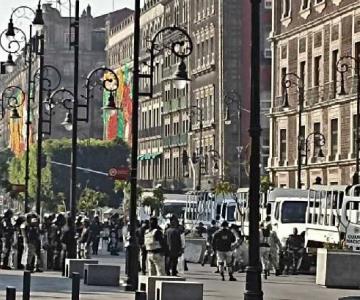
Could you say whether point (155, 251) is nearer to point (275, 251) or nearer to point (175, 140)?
point (275, 251)

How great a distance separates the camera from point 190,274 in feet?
142

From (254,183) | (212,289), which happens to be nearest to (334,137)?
(212,289)

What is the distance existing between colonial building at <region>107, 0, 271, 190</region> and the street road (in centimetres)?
4876

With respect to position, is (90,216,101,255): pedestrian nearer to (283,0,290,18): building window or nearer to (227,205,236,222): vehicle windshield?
(227,205,236,222): vehicle windshield

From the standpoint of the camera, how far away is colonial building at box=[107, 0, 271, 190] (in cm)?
9888

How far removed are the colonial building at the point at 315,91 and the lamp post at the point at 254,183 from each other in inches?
1735

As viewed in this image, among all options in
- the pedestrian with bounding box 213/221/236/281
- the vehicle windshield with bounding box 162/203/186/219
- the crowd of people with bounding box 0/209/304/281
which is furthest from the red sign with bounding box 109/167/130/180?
the vehicle windshield with bounding box 162/203/186/219

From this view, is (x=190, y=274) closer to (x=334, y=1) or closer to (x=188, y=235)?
(x=188, y=235)

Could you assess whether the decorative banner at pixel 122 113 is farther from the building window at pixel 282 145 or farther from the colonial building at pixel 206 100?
the building window at pixel 282 145

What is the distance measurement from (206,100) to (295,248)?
205ft

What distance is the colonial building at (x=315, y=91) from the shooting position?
67.4m

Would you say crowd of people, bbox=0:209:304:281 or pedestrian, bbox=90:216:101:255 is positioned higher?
pedestrian, bbox=90:216:101:255

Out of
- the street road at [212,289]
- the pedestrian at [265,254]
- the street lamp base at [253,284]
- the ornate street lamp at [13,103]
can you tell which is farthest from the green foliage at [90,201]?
the street lamp base at [253,284]

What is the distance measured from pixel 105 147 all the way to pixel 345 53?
6484cm
